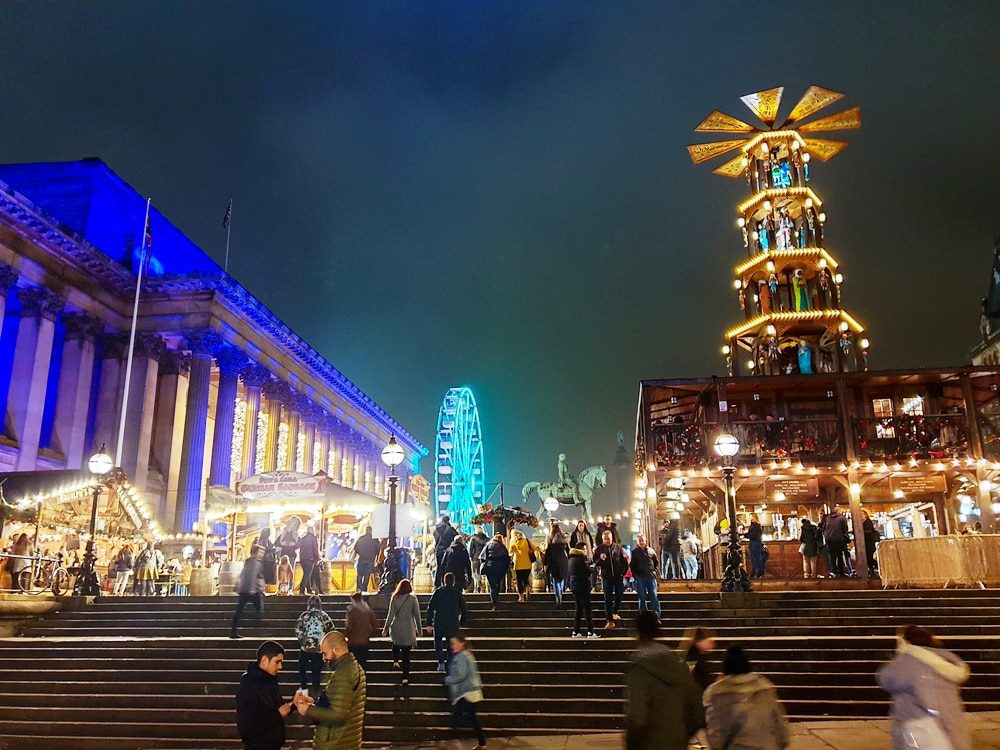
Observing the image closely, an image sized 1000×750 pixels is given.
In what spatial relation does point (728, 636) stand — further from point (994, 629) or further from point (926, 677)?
point (926, 677)

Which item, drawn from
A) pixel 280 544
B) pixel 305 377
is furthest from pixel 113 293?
pixel 280 544

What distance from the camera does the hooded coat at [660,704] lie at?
17.6ft

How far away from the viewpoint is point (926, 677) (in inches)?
221

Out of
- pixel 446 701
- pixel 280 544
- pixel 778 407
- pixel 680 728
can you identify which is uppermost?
pixel 778 407

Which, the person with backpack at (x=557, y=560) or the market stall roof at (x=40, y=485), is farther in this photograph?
the market stall roof at (x=40, y=485)

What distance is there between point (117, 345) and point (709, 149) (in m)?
33.1

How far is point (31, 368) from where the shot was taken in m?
36.2

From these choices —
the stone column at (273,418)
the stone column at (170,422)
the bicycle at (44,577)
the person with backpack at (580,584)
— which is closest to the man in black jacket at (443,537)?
the person with backpack at (580,584)

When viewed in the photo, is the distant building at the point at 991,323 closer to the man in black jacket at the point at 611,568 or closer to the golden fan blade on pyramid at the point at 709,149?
the golden fan blade on pyramid at the point at 709,149

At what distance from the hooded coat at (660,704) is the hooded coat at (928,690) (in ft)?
4.82

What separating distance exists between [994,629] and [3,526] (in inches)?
1038

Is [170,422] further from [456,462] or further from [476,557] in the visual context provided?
[476,557]

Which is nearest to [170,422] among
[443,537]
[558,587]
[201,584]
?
[201,584]

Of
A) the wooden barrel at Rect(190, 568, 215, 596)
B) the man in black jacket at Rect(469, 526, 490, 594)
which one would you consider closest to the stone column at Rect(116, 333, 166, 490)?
the wooden barrel at Rect(190, 568, 215, 596)
